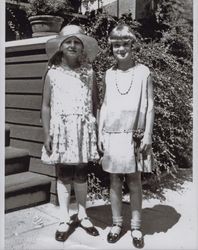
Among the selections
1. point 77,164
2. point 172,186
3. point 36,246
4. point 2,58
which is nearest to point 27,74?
point 2,58

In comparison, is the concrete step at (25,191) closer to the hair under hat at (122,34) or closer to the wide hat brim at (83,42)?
the wide hat brim at (83,42)

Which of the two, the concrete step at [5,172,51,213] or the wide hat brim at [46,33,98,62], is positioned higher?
the wide hat brim at [46,33,98,62]

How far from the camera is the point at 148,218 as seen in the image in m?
3.25

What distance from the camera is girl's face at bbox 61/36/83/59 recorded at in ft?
8.71

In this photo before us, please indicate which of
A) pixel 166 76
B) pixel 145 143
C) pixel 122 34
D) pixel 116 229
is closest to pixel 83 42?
pixel 122 34

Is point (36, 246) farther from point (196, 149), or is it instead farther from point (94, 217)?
point (196, 149)

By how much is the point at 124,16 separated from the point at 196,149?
226 centimetres

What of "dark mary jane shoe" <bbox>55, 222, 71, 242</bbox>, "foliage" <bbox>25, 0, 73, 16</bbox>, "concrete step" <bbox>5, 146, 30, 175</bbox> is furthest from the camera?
"foliage" <bbox>25, 0, 73, 16</bbox>

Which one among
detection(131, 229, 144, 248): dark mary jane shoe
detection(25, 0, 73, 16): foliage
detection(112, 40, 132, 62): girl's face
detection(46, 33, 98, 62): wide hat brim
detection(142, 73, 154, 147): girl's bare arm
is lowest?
A: detection(131, 229, 144, 248): dark mary jane shoe

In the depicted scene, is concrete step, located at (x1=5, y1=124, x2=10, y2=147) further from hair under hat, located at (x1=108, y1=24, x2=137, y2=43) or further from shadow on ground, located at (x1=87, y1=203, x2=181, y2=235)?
hair under hat, located at (x1=108, y1=24, x2=137, y2=43)

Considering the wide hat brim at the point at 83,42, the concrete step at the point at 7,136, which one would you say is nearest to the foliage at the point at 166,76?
the wide hat brim at the point at 83,42

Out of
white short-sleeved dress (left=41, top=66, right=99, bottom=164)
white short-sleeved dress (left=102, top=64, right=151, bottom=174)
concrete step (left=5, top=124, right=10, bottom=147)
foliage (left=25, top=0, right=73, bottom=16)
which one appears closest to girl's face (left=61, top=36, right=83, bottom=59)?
white short-sleeved dress (left=41, top=66, right=99, bottom=164)

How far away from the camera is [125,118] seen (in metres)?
2.55

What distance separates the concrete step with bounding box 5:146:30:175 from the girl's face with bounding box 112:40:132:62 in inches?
60.0
